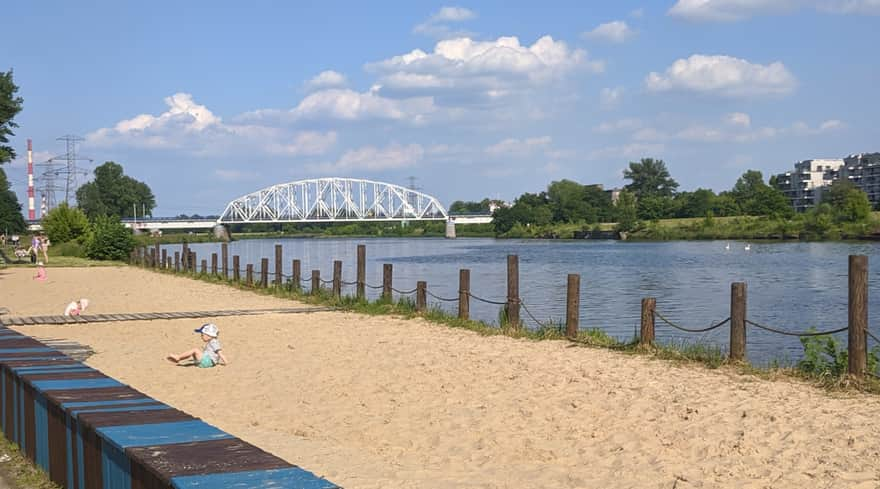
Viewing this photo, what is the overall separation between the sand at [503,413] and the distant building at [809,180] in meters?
168

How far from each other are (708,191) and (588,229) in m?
25.4

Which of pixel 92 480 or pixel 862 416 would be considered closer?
pixel 92 480

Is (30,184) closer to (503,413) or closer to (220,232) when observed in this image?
(220,232)

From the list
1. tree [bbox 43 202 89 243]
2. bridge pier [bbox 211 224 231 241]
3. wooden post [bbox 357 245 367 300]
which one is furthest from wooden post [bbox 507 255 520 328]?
bridge pier [bbox 211 224 231 241]

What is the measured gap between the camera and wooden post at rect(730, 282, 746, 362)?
1242cm

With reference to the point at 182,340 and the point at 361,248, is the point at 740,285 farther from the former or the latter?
the point at 361,248

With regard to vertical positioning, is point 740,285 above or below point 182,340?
above

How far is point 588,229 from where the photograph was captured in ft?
402

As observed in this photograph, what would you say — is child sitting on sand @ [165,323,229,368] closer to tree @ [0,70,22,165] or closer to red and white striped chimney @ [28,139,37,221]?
tree @ [0,70,22,165]

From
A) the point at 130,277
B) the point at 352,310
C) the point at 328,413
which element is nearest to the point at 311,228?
the point at 130,277

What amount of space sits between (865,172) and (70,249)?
143329mm

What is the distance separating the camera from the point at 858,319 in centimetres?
1102

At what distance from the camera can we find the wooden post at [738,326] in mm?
12422

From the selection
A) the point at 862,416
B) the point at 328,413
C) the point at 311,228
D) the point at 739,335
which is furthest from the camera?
the point at 311,228
